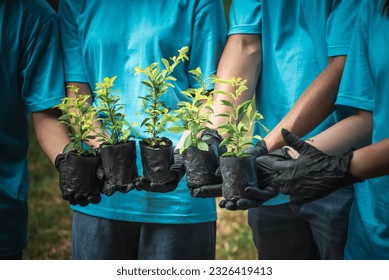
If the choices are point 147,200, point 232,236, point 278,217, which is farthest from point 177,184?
point 232,236

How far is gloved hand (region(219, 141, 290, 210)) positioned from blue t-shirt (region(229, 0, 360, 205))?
0.15 meters

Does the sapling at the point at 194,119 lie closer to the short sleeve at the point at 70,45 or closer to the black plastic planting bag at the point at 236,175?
the black plastic planting bag at the point at 236,175

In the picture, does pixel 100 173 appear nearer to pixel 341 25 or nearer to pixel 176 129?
pixel 176 129

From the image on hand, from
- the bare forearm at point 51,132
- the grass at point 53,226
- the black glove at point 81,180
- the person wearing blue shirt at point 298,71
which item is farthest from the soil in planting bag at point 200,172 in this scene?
the grass at point 53,226

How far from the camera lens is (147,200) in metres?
1.74

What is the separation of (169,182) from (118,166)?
12 centimetres

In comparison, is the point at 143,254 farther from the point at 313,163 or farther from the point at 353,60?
the point at 353,60

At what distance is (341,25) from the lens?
160cm

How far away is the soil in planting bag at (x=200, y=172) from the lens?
158 centimetres

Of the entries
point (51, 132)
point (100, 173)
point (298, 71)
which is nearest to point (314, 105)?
point (298, 71)

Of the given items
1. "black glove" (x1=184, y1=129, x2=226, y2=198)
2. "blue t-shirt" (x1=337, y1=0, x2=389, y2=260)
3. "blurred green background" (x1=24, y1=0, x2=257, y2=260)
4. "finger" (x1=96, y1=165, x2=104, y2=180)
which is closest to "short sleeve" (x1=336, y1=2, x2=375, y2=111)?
"blue t-shirt" (x1=337, y1=0, x2=389, y2=260)

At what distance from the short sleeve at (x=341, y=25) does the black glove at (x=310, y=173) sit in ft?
0.78

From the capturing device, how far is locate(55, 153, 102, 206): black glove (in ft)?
5.41

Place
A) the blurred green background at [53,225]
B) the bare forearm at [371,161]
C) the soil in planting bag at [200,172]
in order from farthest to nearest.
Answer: the blurred green background at [53,225], the soil in planting bag at [200,172], the bare forearm at [371,161]
